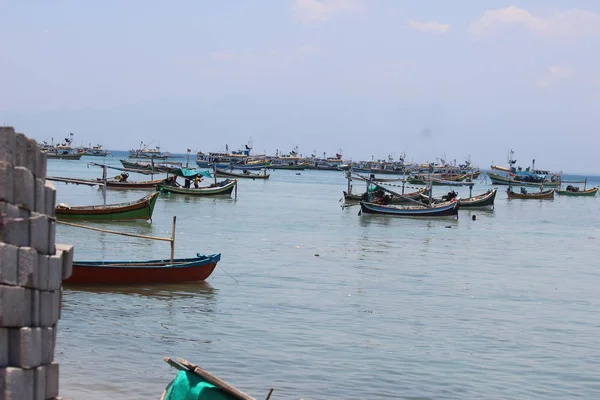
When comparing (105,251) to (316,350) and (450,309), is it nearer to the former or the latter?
(450,309)

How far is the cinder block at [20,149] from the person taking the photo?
714 centimetres

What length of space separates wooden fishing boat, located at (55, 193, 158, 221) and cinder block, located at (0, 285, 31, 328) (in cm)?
3094

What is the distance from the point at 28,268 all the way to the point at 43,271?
9.4 inches

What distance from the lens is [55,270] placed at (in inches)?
305

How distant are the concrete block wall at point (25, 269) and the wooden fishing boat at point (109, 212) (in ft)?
101

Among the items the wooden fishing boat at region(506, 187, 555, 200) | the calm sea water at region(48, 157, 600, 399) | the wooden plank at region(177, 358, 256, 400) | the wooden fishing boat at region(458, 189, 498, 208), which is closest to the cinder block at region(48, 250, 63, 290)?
the wooden plank at region(177, 358, 256, 400)

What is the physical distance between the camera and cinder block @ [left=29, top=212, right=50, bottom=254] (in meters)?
7.34

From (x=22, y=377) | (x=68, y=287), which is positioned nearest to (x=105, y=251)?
(x=68, y=287)

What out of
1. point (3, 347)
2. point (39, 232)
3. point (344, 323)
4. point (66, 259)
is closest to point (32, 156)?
point (39, 232)

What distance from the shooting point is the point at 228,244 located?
34.2 m

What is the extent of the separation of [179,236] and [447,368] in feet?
73.0

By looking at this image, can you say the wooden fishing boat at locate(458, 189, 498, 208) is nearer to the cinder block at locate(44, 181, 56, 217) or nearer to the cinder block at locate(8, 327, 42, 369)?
the cinder block at locate(44, 181, 56, 217)

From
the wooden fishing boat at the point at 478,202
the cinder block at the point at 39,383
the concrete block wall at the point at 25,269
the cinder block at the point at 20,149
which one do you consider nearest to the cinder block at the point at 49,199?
the concrete block wall at the point at 25,269

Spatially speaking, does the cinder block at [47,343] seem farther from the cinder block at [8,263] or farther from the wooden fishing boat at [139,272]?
the wooden fishing boat at [139,272]
